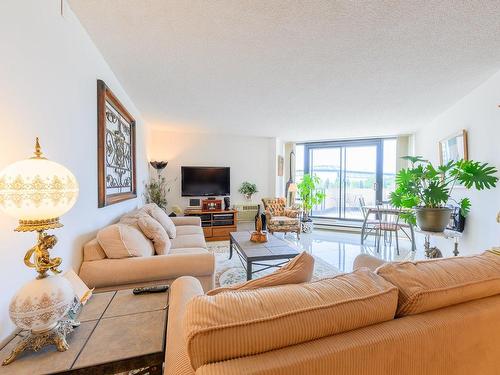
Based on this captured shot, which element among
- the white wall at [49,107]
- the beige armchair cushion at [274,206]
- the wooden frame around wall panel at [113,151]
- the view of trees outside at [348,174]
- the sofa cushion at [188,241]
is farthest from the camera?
the view of trees outside at [348,174]

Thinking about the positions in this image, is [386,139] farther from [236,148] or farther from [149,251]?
[149,251]

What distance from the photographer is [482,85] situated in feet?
8.54

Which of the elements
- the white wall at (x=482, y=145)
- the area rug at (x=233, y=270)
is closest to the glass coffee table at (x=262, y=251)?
the area rug at (x=233, y=270)

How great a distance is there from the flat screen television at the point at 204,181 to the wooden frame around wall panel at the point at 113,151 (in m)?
1.67

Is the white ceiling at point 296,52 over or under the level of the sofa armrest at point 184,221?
over

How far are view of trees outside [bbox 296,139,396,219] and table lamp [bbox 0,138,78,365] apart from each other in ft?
19.2

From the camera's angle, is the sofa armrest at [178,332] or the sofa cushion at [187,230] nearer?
the sofa armrest at [178,332]

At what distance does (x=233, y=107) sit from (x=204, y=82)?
0.90 metres

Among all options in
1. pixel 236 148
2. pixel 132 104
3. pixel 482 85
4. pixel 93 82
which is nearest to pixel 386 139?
pixel 482 85

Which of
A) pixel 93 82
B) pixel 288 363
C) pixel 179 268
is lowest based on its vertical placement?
pixel 179 268

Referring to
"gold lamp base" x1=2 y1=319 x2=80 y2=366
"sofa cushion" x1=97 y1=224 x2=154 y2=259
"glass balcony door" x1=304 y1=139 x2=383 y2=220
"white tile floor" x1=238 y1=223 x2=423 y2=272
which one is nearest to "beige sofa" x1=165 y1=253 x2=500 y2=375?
"gold lamp base" x1=2 y1=319 x2=80 y2=366

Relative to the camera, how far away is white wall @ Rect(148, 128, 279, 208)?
16.5 feet

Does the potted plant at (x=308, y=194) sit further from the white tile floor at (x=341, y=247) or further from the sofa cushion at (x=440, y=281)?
the sofa cushion at (x=440, y=281)

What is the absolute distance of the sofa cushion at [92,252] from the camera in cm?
168
